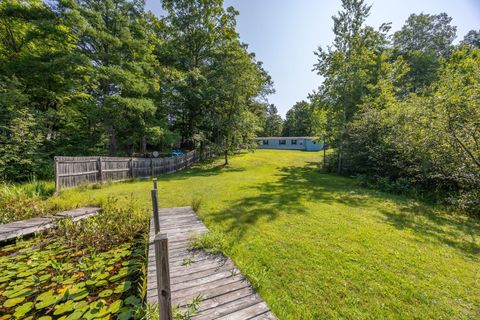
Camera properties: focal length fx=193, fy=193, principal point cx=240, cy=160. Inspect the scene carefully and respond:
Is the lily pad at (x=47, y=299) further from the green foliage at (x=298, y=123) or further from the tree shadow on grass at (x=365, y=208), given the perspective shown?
the green foliage at (x=298, y=123)

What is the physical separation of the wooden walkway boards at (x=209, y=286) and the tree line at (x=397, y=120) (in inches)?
256

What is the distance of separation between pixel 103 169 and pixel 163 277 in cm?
1003

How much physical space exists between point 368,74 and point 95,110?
19.2 metres

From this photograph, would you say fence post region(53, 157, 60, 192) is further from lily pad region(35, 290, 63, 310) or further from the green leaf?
the green leaf

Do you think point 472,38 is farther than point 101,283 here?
Yes

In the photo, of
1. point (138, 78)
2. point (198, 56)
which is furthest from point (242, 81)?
point (138, 78)

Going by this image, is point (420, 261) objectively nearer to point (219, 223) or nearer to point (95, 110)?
point (219, 223)

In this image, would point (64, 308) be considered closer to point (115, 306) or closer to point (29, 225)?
point (115, 306)

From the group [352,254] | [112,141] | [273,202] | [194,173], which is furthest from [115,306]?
[112,141]

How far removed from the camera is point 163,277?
3.78 feet

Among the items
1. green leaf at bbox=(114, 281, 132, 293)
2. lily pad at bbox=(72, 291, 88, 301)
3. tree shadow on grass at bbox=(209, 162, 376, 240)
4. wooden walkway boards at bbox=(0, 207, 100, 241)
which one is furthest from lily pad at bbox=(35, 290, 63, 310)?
tree shadow on grass at bbox=(209, 162, 376, 240)

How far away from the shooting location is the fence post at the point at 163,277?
3.58ft

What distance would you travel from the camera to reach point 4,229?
366 cm

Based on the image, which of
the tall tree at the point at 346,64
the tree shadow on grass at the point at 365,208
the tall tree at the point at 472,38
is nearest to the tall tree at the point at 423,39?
the tall tree at the point at 472,38
